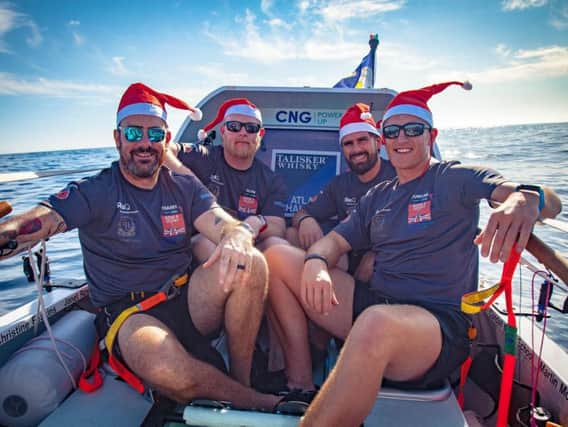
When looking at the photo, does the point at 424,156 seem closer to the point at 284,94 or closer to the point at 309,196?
the point at 309,196

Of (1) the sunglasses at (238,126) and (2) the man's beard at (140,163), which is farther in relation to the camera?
(1) the sunglasses at (238,126)

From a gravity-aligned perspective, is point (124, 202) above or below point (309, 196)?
above

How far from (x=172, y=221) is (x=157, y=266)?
9.9 inches

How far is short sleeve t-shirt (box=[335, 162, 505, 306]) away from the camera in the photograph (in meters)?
1.74

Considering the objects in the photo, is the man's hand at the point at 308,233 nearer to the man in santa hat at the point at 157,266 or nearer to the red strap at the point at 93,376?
the man in santa hat at the point at 157,266

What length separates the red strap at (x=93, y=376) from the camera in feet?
5.89

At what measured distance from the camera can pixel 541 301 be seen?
1.79 m

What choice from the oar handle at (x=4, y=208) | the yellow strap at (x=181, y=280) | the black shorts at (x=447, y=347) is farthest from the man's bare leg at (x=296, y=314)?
the oar handle at (x=4, y=208)

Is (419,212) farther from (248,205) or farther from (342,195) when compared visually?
(248,205)

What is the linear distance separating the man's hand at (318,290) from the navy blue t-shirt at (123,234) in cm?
72

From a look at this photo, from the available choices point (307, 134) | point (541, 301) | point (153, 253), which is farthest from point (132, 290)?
point (307, 134)

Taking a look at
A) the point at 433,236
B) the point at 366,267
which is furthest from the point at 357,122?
the point at 433,236

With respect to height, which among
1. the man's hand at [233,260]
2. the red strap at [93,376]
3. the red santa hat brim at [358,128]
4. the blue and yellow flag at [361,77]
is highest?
the blue and yellow flag at [361,77]

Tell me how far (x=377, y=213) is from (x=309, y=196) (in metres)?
1.68
